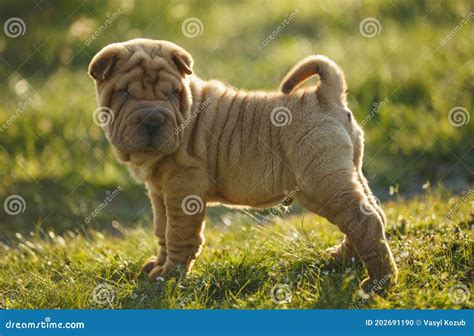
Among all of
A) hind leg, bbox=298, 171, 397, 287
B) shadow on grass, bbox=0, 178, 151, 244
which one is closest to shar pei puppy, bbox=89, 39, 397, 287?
hind leg, bbox=298, 171, 397, 287

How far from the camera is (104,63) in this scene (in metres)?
5.46

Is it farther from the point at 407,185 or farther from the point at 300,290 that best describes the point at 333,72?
the point at 407,185

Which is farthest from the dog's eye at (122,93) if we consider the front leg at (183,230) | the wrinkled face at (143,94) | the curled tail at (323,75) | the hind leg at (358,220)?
the hind leg at (358,220)

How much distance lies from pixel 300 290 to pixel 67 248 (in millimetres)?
2727

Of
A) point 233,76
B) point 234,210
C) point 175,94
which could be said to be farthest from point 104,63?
point 233,76

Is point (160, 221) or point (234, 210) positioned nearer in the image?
point (160, 221)

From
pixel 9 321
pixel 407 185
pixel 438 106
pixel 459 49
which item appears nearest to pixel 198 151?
pixel 9 321

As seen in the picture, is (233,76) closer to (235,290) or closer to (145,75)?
(145,75)

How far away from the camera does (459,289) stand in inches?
199

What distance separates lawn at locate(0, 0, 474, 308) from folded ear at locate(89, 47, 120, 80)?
64.2 inches

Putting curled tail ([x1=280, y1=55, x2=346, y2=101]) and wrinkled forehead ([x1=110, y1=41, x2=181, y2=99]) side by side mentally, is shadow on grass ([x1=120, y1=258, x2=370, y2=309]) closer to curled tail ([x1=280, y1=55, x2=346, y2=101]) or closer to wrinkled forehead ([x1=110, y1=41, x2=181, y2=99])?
curled tail ([x1=280, y1=55, x2=346, y2=101])

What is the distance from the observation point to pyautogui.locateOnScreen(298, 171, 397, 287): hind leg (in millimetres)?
5105

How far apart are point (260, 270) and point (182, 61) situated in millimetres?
1733

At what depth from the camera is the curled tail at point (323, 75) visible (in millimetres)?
5422
